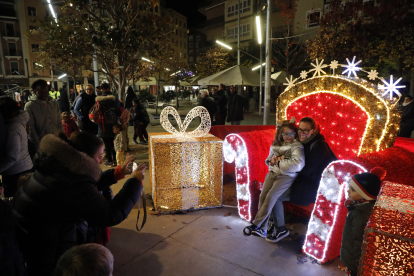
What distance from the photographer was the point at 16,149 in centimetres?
289

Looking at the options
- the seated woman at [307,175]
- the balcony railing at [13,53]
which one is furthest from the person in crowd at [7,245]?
the balcony railing at [13,53]

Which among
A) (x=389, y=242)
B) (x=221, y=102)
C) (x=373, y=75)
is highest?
(x=373, y=75)

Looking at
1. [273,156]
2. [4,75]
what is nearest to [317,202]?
[273,156]

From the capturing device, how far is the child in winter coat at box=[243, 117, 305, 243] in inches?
136

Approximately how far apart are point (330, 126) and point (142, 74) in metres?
16.1

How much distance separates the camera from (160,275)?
2.90m

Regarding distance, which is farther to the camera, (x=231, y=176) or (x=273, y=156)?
(x=231, y=176)

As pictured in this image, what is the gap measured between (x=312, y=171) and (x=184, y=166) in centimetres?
188

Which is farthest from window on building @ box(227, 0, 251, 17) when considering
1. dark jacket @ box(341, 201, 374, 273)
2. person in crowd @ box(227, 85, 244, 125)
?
dark jacket @ box(341, 201, 374, 273)

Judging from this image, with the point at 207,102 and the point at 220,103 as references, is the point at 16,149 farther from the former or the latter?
the point at 220,103

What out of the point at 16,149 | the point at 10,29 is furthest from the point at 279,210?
the point at 10,29

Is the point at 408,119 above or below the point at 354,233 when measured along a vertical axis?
above

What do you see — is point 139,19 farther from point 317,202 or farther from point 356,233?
point 356,233

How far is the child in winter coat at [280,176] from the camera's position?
3.46 m
